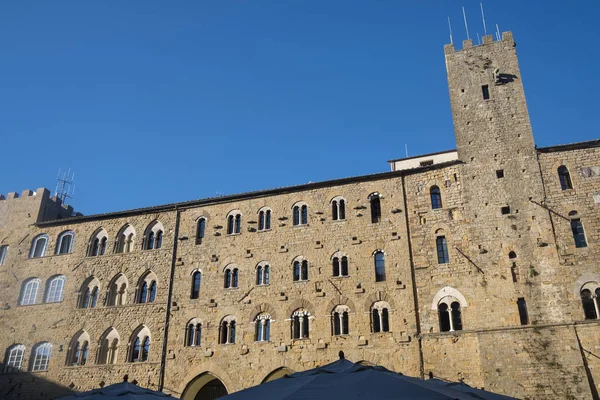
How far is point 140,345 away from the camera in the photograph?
2916 centimetres

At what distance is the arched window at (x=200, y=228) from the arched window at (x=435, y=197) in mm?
13069

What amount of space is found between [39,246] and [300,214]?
57.5 ft

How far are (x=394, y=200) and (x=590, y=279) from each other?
978 cm

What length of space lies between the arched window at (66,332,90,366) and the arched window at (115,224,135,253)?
523cm

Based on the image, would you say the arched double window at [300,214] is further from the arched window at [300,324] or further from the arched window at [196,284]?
the arched window at [196,284]

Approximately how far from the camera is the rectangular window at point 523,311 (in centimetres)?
2386

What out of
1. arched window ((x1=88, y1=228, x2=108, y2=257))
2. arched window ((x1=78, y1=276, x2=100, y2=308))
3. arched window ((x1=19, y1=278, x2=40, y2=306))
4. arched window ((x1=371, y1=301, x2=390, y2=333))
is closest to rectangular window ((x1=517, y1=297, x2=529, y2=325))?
arched window ((x1=371, y1=301, x2=390, y2=333))

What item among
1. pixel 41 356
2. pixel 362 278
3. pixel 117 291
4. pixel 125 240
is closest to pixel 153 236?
pixel 125 240

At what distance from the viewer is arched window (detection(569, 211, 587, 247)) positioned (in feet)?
80.2

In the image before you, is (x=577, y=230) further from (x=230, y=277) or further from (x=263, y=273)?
(x=230, y=277)

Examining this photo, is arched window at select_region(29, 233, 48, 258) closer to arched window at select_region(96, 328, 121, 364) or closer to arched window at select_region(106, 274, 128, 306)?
arched window at select_region(106, 274, 128, 306)

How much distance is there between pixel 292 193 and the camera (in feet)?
99.1

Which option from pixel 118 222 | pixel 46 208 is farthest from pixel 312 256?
pixel 46 208

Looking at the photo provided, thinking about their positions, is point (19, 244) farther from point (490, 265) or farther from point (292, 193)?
point (490, 265)
